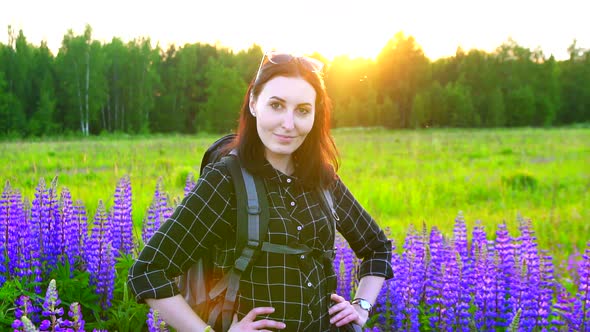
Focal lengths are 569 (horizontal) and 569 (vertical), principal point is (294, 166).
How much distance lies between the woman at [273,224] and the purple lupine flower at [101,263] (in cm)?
104

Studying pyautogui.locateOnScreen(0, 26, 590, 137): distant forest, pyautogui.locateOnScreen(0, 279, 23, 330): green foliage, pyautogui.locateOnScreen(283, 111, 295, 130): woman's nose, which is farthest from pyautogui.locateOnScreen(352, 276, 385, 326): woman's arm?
pyautogui.locateOnScreen(0, 26, 590, 137): distant forest

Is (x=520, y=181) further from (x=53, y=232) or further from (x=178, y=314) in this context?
(x=178, y=314)

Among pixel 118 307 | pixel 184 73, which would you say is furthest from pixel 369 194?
pixel 184 73

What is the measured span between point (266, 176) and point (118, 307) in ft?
4.24

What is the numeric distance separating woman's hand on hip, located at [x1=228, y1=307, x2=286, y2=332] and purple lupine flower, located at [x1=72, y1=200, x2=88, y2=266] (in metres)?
1.65

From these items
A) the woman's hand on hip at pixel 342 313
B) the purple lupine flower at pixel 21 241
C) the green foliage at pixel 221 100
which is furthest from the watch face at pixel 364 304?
the green foliage at pixel 221 100

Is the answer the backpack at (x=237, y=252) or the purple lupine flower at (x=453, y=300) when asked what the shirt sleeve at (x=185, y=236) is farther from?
the purple lupine flower at (x=453, y=300)

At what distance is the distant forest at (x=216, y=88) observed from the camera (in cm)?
4306

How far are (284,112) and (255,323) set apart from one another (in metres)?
0.85

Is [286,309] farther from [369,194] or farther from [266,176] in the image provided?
[369,194]

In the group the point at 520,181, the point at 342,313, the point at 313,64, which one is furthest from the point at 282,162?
the point at 520,181

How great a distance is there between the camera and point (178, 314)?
217 centimetres

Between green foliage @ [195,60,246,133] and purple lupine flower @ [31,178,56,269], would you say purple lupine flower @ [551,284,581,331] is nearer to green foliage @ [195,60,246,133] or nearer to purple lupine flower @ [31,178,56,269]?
purple lupine flower @ [31,178,56,269]

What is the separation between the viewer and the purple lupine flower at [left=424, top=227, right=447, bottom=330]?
132 inches
